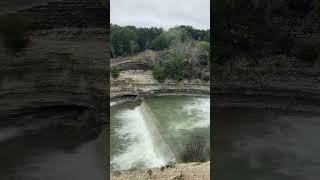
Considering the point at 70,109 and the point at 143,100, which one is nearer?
the point at 70,109

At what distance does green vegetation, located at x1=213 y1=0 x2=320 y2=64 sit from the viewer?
13.7 ft

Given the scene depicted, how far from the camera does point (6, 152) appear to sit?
160 inches

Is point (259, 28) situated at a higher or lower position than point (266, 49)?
higher

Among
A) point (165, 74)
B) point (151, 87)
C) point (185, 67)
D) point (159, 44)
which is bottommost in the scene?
point (151, 87)

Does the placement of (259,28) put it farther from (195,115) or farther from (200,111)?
(200,111)

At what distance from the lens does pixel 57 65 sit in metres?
4.09

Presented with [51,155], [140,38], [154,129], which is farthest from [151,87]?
[51,155]

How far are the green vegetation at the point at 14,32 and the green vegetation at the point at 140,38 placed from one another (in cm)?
3045

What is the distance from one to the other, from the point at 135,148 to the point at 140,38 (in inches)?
1169

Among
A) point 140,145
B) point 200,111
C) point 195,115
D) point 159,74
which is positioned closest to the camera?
point 140,145

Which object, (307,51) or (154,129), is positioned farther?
(154,129)

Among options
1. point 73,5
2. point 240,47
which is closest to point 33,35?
point 73,5

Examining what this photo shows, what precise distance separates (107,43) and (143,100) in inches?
722

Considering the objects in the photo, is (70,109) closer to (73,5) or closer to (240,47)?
(73,5)
